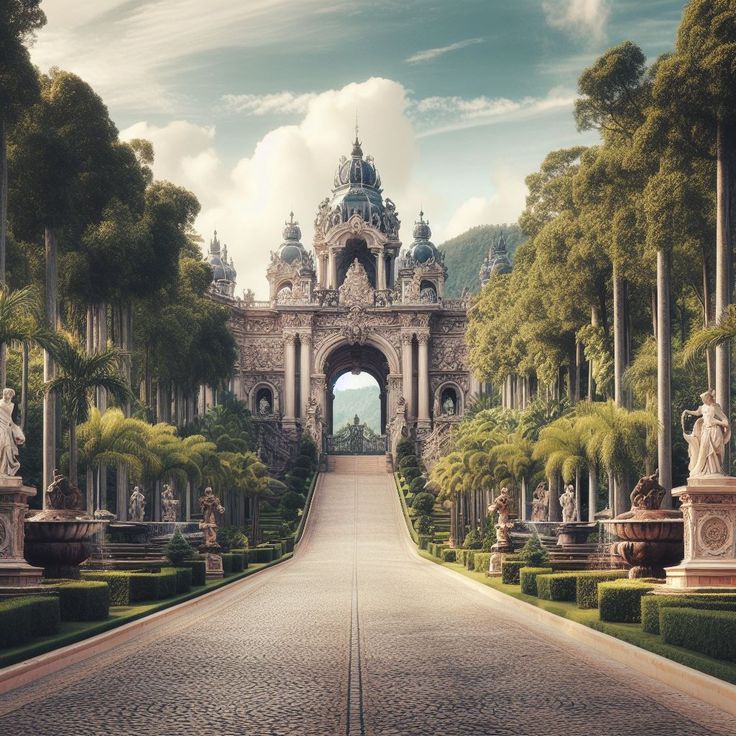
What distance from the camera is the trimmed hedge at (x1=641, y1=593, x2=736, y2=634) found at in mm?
16250

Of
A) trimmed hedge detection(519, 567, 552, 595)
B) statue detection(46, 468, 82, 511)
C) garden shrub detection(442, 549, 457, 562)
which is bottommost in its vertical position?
garden shrub detection(442, 549, 457, 562)

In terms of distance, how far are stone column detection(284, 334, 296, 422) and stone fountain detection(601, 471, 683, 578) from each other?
74.1m

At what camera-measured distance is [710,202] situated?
32812mm

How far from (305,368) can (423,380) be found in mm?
10053

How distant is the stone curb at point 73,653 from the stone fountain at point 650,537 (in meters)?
9.08

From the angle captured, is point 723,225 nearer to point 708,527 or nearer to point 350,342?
point 708,527

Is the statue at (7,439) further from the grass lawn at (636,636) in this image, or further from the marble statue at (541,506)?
the marble statue at (541,506)

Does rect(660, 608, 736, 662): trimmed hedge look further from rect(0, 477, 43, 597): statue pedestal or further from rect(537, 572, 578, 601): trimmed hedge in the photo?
rect(0, 477, 43, 597): statue pedestal

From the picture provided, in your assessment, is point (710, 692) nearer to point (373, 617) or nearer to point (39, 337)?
point (373, 617)

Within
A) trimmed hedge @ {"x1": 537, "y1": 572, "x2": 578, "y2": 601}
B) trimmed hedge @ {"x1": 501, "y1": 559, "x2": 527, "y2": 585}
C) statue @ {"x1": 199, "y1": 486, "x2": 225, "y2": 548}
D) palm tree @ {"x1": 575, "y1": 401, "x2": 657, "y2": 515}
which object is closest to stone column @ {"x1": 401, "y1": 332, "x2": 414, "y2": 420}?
palm tree @ {"x1": 575, "y1": 401, "x2": 657, "y2": 515}

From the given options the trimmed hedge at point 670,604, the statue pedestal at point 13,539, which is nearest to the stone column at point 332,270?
the statue pedestal at point 13,539

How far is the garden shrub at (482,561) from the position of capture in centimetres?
3759

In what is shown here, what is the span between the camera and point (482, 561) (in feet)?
125

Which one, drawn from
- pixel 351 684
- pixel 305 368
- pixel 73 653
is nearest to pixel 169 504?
pixel 73 653
